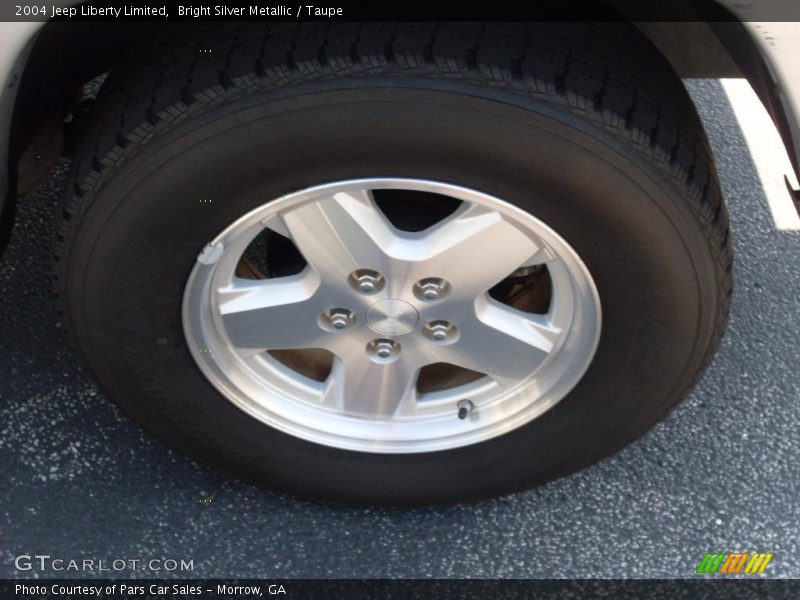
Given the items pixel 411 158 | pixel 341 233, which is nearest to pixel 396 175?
pixel 411 158

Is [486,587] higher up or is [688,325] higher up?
[688,325]

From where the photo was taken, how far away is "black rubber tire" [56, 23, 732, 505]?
1.37 meters

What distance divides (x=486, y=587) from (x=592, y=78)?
3.17 feet

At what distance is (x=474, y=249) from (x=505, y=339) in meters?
0.22

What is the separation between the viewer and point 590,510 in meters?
1.95

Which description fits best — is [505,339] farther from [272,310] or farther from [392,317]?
[272,310]

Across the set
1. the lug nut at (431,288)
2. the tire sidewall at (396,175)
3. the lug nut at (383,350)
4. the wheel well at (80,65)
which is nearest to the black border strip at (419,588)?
the tire sidewall at (396,175)

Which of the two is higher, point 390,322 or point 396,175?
point 396,175

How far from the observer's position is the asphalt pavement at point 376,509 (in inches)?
72.4

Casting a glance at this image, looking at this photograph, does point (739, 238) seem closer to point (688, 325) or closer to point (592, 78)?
point (688, 325)

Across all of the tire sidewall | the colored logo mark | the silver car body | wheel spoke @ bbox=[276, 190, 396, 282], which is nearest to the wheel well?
the silver car body

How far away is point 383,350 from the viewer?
176 cm

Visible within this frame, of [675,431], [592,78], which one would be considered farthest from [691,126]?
[675,431]

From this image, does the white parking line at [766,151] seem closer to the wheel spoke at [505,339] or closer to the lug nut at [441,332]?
the wheel spoke at [505,339]
